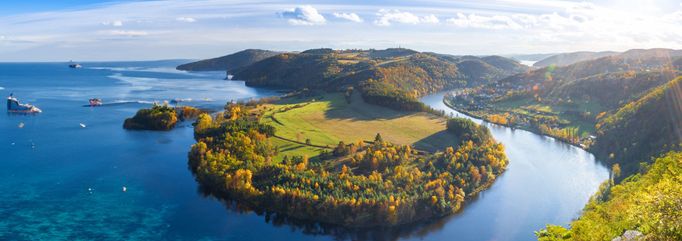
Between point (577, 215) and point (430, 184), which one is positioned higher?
point (430, 184)

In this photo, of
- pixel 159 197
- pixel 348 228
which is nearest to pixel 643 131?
pixel 348 228

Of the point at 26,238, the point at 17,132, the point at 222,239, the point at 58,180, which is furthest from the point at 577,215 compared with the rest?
the point at 17,132

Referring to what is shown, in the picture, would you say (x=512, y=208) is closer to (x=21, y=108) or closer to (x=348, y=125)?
(x=348, y=125)

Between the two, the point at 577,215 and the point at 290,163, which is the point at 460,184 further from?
the point at 290,163

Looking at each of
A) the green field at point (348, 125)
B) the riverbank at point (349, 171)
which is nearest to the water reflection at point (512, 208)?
the riverbank at point (349, 171)

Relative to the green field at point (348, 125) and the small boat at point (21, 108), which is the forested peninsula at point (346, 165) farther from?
the small boat at point (21, 108)

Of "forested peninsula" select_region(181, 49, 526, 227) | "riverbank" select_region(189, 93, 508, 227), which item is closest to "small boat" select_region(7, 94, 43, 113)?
"riverbank" select_region(189, 93, 508, 227)

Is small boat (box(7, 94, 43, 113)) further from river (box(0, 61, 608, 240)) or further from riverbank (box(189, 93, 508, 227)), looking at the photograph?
riverbank (box(189, 93, 508, 227))
